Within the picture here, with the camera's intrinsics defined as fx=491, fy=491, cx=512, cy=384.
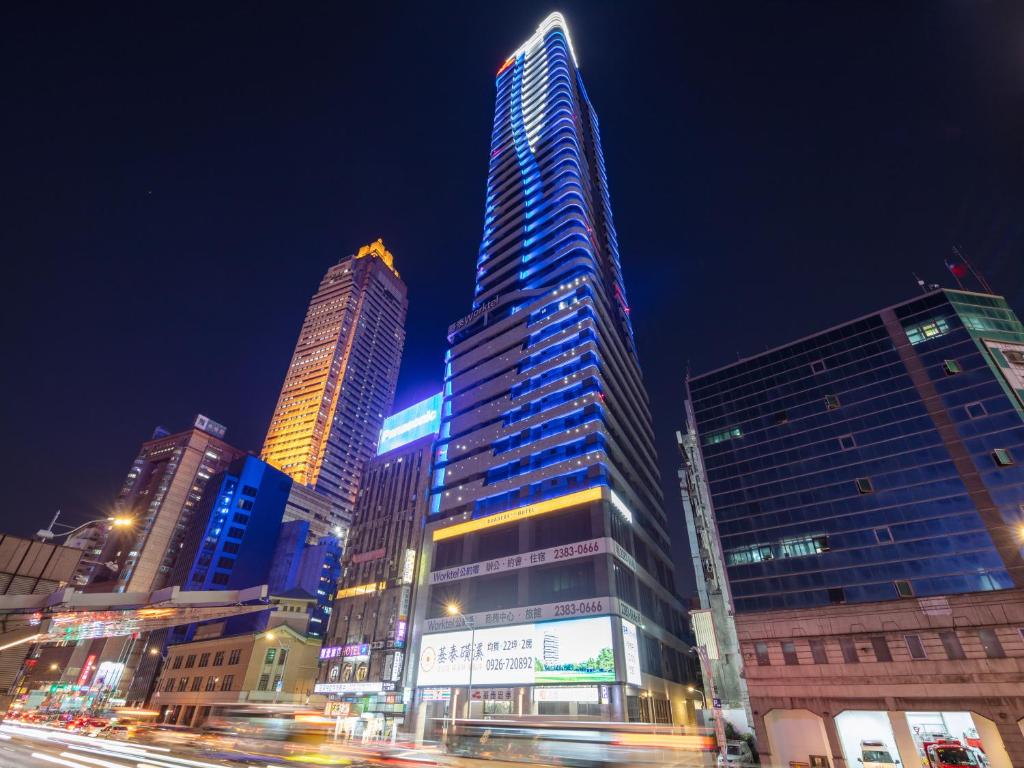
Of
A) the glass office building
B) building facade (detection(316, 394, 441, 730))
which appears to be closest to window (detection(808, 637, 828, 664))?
the glass office building

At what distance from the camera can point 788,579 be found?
46.5m

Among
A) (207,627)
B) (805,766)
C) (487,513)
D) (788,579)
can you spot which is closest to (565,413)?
(487,513)

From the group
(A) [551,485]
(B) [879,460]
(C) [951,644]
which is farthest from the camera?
(A) [551,485]

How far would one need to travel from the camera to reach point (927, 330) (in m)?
51.9

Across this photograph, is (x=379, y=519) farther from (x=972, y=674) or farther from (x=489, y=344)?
(x=972, y=674)

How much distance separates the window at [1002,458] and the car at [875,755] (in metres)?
25.4

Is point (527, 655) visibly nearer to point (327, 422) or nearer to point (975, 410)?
point (975, 410)

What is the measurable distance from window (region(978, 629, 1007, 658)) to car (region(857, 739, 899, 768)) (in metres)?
10.3

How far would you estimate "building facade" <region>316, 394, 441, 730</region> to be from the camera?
60625 mm

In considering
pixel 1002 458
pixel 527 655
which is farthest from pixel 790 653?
pixel 1002 458

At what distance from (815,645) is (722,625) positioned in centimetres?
1745

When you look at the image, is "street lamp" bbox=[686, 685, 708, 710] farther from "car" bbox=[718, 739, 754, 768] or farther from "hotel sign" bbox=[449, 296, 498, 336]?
"hotel sign" bbox=[449, 296, 498, 336]

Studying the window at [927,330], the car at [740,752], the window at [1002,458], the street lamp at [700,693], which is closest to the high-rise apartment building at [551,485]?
the street lamp at [700,693]

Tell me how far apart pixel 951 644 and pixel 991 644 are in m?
2.35
